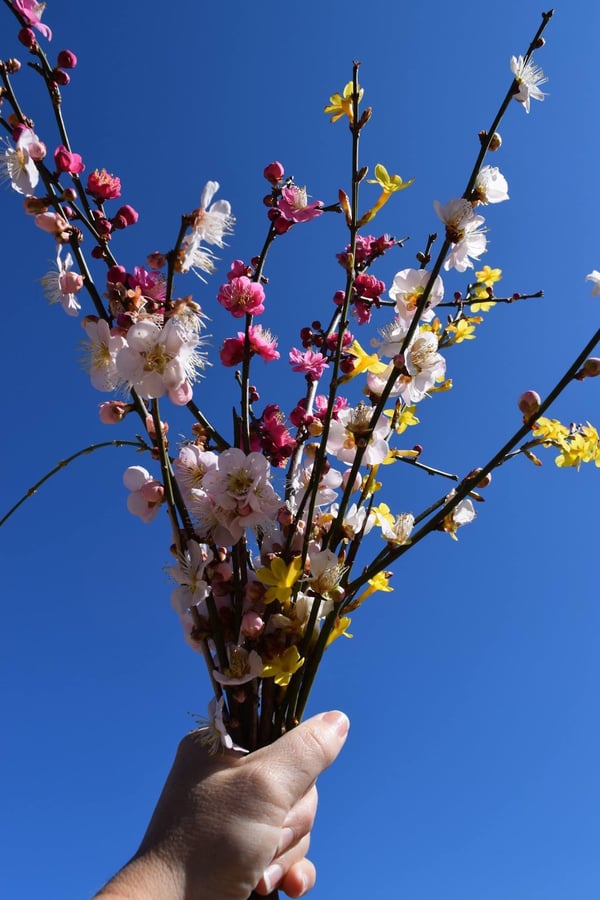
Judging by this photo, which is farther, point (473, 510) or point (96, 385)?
point (473, 510)

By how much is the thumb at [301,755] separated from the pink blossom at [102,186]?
0.83 m

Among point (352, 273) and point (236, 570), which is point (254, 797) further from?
point (352, 273)

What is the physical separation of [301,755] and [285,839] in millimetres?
126

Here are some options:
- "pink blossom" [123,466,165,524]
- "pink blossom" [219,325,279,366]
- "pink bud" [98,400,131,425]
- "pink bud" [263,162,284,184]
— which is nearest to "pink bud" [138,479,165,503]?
"pink blossom" [123,466,165,524]

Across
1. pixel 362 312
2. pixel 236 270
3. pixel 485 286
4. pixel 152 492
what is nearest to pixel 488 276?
pixel 485 286

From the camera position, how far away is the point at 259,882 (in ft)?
3.32

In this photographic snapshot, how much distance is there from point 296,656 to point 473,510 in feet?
1.20

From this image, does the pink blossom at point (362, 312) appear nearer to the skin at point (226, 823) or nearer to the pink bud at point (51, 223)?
the pink bud at point (51, 223)

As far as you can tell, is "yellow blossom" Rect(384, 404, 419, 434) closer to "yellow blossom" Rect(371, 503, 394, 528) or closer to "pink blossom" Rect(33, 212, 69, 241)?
"yellow blossom" Rect(371, 503, 394, 528)

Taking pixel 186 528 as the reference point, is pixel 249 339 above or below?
above

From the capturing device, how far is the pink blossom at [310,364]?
1207 millimetres

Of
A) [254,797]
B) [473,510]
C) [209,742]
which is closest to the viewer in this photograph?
[254,797]

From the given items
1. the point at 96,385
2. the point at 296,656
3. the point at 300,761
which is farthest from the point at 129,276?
the point at 300,761

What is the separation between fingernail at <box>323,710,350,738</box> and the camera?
1.09 m
